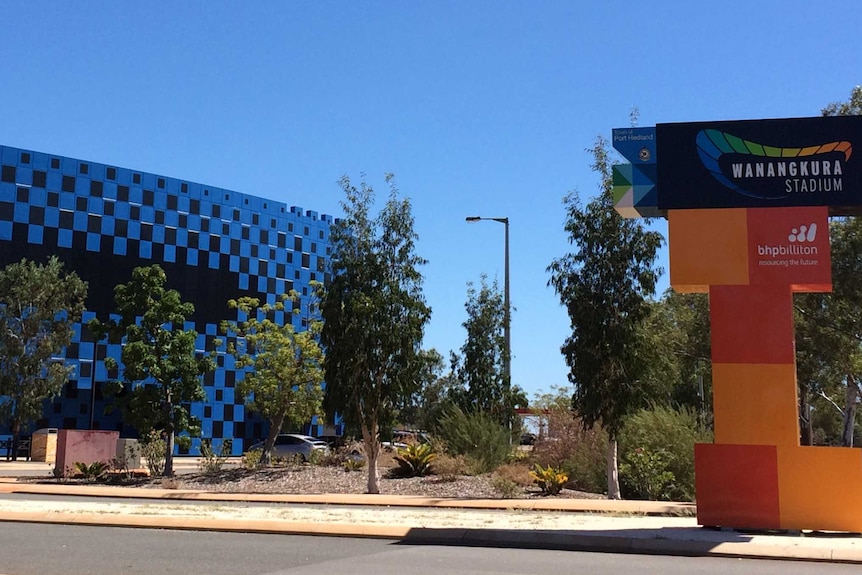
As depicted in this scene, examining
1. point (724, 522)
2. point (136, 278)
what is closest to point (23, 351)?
point (136, 278)

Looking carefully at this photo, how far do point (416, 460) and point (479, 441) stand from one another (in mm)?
2336

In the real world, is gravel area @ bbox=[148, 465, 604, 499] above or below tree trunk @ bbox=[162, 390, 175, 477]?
below

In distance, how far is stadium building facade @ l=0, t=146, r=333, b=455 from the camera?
55.8 m

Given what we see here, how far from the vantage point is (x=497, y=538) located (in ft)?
40.2

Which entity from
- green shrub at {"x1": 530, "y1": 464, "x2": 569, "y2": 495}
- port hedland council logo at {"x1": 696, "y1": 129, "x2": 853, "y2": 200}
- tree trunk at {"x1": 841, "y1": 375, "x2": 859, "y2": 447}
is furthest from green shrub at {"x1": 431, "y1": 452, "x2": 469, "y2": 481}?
tree trunk at {"x1": 841, "y1": 375, "x2": 859, "y2": 447}

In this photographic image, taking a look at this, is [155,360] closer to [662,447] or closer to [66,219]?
[662,447]

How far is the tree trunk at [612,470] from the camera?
19531 mm

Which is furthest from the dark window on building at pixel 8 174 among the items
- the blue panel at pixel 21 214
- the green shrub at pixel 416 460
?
the green shrub at pixel 416 460

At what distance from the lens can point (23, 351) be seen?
47.8 metres

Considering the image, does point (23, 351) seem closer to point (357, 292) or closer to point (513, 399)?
point (513, 399)

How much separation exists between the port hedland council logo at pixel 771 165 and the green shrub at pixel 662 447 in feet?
28.3

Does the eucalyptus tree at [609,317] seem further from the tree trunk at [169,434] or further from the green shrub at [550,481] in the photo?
the tree trunk at [169,434]

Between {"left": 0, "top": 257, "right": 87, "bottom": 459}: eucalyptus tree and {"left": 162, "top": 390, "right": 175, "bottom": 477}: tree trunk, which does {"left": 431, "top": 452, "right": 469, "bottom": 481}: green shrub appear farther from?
{"left": 0, "top": 257, "right": 87, "bottom": 459}: eucalyptus tree

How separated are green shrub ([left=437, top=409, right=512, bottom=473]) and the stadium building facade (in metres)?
30.0
